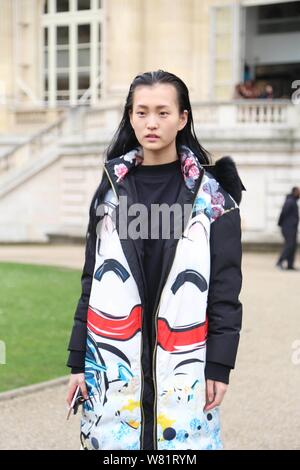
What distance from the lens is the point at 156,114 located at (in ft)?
11.5

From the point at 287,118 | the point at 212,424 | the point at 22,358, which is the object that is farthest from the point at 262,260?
the point at 212,424

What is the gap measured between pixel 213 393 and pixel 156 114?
116cm

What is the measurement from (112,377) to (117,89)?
24210 millimetres

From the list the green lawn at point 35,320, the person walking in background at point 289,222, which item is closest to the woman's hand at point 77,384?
the green lawn at point 35,320

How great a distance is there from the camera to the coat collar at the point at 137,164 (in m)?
3.56

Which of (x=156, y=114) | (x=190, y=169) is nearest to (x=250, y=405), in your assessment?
(x=190, y=169)

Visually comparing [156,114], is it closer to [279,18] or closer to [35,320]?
[35,320]

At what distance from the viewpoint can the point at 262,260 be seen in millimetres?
19453

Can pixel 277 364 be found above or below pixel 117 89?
below

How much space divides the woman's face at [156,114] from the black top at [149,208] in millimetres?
119

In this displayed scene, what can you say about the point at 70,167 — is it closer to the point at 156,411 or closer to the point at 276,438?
the point at 276,438

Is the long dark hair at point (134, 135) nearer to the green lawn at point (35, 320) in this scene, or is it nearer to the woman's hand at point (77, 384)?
the woman's hand at point (77, 384)

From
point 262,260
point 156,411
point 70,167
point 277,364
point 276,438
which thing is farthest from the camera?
point 70,167

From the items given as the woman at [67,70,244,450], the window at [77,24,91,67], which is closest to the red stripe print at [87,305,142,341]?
the woman at [67,70,244,450]
